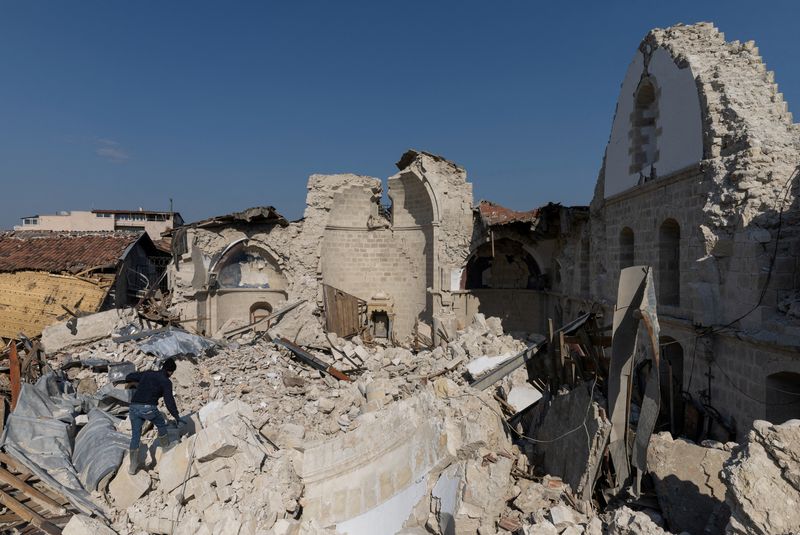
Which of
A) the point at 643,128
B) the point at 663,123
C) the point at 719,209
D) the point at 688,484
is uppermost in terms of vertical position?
the point at 643,128

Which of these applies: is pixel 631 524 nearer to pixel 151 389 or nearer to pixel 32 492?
pixel 151 389

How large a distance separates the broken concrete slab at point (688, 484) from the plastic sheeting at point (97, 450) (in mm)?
7196

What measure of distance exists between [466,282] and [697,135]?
980cm

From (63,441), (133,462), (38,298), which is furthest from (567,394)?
(38,298)

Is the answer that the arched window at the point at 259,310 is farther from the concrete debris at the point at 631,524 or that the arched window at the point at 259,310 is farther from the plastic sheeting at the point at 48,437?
the concrete debris at the point at 631,524

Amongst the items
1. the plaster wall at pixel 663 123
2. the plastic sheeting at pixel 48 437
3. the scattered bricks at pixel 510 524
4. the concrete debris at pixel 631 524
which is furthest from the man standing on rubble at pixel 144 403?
the plaster wall at pixel 663 123

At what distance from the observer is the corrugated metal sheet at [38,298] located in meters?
12.5

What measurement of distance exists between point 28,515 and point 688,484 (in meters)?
7.79

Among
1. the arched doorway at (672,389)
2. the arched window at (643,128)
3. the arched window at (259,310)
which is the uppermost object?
the arched window at (643,128)

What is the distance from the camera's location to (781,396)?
21.1 feet

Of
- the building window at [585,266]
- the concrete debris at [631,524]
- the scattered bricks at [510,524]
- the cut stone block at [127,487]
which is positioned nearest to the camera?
the concrete debris at [631,524]

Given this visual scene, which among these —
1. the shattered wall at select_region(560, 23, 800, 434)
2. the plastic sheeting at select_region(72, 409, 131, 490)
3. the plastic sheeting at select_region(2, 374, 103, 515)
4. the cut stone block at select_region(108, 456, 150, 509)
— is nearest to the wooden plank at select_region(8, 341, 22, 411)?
the plastic sheeting at select_region(2, 374, 103, 515)

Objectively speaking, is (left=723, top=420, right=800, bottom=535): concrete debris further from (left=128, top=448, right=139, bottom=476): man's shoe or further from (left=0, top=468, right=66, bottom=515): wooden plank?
(left=0, top=468, right=66, bottom=515): wooden plank

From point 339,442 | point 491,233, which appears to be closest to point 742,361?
point 339,442
